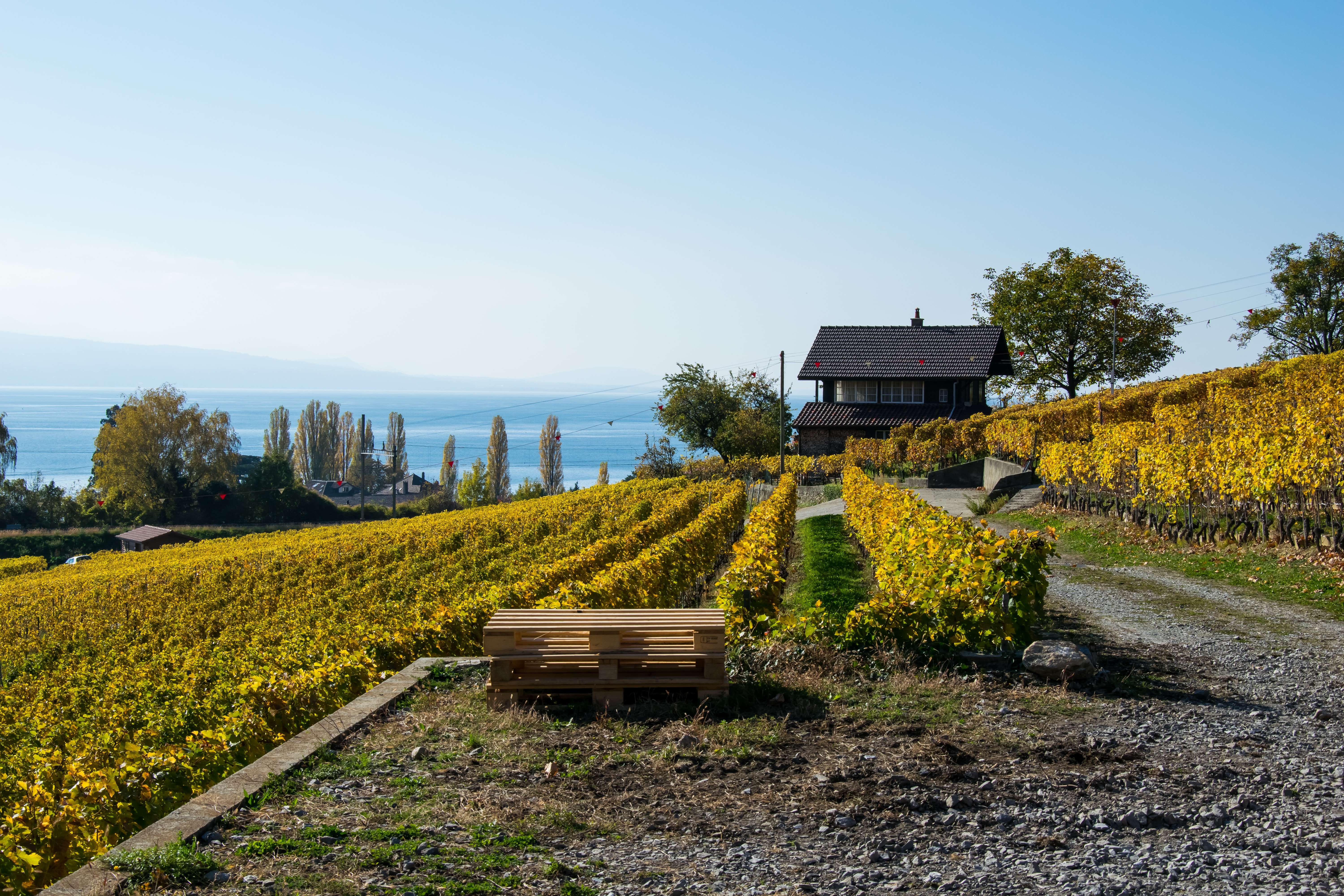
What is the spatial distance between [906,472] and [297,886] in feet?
115

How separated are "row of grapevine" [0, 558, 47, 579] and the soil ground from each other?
39755 millimetres

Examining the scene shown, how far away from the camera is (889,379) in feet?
158

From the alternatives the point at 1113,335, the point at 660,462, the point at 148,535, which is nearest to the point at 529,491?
the point at 148,535

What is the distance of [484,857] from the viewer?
4.30 m

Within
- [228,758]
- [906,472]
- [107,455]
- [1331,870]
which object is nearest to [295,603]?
[228,758]

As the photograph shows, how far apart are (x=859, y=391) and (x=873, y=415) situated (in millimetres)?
2074

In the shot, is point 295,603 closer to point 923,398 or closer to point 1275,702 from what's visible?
point 1275,702

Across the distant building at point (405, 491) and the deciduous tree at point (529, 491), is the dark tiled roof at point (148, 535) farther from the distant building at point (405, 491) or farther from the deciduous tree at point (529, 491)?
the distant building at point (405, 491)

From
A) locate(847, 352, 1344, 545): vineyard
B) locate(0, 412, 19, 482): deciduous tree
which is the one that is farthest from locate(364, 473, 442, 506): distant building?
locate(847, 352, 1344, 545): vineyard

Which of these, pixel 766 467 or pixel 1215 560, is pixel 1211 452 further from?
pixel 766 467

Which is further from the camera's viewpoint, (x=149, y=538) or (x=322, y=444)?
(x=322, y=444)

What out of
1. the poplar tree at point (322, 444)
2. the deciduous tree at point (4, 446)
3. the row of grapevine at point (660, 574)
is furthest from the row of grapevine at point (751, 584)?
the poplar tree at point (322, 444)

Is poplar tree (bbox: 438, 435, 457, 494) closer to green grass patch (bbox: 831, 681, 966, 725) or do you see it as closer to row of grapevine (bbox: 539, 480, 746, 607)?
row of grapevine (bbox: 539, 480, 746, 607)

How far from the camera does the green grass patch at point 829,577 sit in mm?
12156
